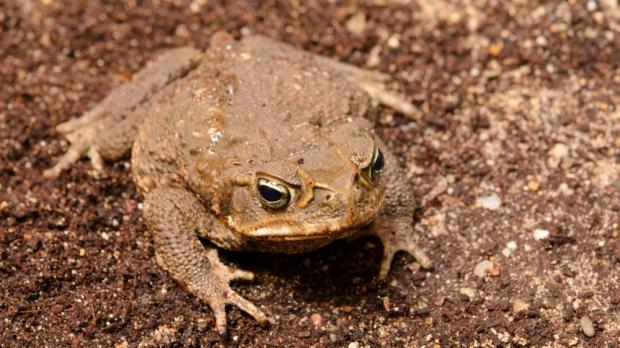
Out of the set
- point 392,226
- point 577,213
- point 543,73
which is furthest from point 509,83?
point 392,226

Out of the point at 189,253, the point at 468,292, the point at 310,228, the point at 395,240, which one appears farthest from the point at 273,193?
the point at 468,292

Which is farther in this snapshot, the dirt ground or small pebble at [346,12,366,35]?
small pebble at [346,12,366,35]

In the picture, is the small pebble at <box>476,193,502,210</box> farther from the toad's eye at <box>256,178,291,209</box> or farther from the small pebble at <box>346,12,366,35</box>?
the small pebble at <box>346,12,366,35</box>

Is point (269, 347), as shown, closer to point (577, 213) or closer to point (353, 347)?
point (353, 347)

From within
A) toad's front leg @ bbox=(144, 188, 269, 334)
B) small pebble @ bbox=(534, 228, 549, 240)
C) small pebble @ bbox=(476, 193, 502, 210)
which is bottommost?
small pebble @ bbox=(534, 228, 549, 240)

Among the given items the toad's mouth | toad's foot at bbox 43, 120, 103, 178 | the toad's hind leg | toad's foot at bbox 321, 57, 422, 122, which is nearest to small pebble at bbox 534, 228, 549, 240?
toad's foot at bbox 321, 57, 422, 122

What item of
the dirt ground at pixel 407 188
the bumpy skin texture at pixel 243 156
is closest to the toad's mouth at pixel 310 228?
the bumpy skin texture at pixel 243 156
